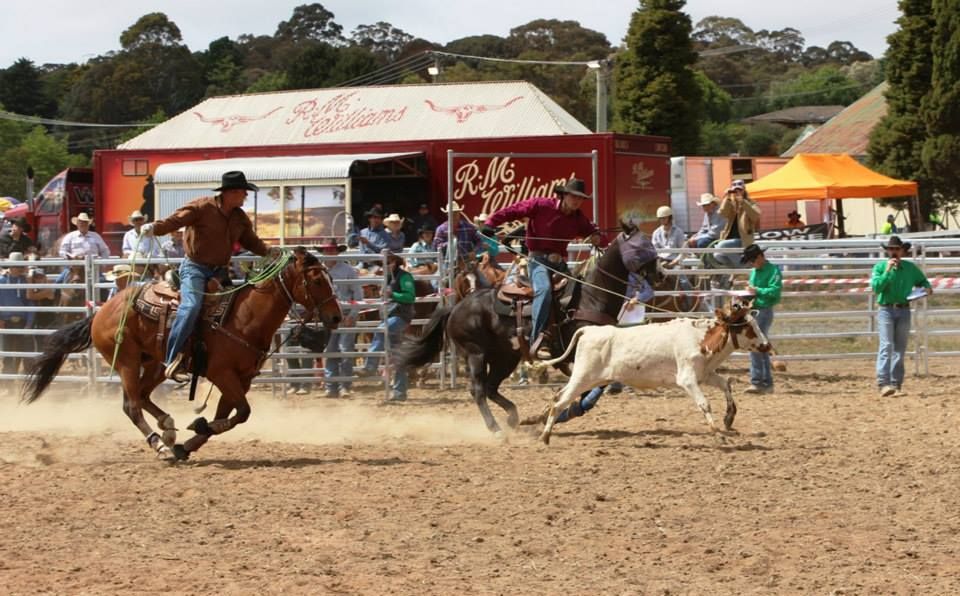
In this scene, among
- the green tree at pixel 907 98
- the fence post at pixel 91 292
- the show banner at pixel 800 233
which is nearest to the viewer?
the fence post at pixel 91 292

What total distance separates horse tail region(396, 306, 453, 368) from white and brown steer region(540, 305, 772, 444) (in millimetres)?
1554

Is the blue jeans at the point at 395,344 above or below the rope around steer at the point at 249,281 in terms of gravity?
below

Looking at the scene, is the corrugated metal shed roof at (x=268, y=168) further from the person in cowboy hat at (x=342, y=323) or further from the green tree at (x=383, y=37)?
the green tree at (x=383, y=37)

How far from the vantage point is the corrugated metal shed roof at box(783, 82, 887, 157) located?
176 ft

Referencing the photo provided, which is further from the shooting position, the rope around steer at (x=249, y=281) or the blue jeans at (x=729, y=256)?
the blue jeans at (x=729, y=256)

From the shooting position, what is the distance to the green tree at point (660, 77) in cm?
3819

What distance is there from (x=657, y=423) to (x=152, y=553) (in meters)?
5.51

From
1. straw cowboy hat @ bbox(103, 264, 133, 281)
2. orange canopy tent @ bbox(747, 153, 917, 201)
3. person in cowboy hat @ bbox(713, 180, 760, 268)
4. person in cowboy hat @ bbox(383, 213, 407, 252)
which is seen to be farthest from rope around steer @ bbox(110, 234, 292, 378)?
orange canopy tent @ bbox(747, 153, 917, 201)

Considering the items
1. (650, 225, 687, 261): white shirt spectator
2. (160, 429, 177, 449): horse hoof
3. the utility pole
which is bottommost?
(160, 429, 177, 449): horse hoof

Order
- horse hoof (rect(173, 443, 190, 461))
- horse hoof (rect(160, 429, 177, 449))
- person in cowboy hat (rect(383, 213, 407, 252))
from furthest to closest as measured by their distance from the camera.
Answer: person in cowboy hat (rect(383, 213, 407, 252)) < horse hoof (rect(160, 429, 177, 449)) < horse hoof (rect(173, 443, 190, 461))

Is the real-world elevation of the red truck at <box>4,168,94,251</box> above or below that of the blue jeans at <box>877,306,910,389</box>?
above

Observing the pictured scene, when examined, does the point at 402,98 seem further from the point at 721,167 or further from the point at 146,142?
the point at 721,167

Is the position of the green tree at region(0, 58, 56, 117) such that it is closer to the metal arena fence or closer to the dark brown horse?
the metal arena fence

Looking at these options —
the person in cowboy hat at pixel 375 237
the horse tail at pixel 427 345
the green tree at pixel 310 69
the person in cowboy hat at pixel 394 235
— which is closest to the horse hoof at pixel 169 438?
the horse tail at pixel 427 345
